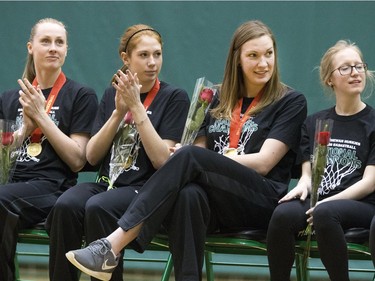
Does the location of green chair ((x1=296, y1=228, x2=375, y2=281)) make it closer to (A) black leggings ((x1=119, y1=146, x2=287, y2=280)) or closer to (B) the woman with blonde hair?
(A) black leggings ((x1=119, y1=146, x2=287, y2=280))

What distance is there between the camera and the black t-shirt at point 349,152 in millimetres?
3736

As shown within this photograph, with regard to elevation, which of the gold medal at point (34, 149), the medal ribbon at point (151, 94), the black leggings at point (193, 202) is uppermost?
the medal ribbon at point (151, 94)

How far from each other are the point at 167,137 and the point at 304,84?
→ 136cm

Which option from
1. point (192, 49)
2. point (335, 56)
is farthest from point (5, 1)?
point (335, 56)

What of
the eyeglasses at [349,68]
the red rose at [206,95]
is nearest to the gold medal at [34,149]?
the red rose at [206,95]

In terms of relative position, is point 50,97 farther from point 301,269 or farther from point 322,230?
point 322,230

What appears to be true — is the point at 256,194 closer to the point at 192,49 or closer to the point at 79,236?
the point at 79,236

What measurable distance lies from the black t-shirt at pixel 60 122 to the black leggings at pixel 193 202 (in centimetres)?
95

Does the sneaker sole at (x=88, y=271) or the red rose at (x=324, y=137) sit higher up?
the red rose at (x=324, y=137)

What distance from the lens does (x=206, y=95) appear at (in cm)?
397

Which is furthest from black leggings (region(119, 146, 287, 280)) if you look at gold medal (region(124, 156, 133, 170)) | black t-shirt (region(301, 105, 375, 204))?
gold medal (region(124, 156, 133, 170))

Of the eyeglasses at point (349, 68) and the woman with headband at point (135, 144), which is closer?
the woman with headband at point (135, 144)

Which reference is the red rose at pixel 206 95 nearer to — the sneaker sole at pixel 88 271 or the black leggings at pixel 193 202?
the black leggings at pixel 193 202

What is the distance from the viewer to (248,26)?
407 cm
